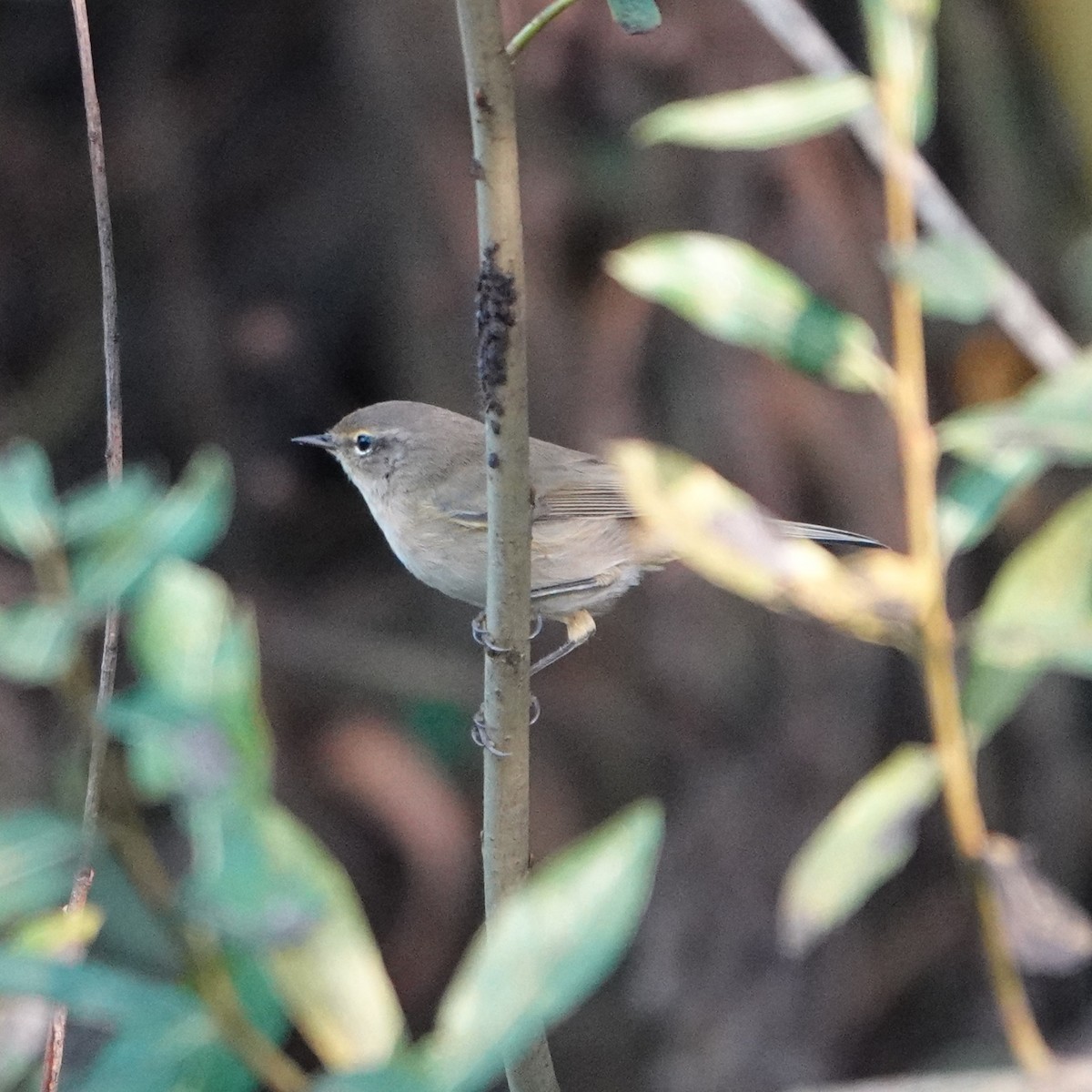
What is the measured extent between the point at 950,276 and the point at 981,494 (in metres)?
0.15

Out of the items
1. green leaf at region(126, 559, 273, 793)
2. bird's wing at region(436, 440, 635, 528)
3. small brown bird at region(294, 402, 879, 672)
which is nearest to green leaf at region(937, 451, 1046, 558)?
green leaf at region(126, 559, 273, 793)

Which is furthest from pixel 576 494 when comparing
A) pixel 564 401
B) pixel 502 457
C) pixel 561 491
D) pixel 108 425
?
pixel 502 457

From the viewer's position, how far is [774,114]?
83 centimetres

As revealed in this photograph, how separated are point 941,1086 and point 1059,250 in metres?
4.18

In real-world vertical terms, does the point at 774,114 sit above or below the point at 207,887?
above

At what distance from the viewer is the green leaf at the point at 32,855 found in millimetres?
775

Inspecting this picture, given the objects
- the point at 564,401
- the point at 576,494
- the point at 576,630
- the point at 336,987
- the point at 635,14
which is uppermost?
the point at 635,14

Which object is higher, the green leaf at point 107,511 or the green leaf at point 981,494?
the green leaf at point 107,511

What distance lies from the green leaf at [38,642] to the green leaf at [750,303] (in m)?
0.38

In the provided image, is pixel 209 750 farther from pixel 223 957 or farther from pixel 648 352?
pixel 648 352

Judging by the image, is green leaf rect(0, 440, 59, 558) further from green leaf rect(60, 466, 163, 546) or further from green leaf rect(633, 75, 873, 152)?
green leaf rect(633, 75, 873, 152)

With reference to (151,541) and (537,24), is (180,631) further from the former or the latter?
(537,24)

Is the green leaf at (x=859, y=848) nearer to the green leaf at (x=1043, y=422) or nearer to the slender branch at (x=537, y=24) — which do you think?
the green leaf at (x=1043, y=422)

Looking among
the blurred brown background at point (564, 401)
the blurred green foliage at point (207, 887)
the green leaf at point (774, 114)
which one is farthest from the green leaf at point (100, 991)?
the blurred brown background at point (564, 401)
